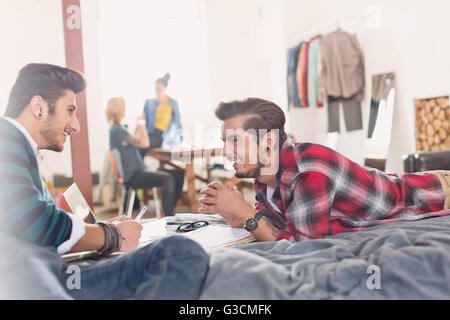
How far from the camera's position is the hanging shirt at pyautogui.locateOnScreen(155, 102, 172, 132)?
373 centimetres

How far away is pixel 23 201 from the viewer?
0.84 meters

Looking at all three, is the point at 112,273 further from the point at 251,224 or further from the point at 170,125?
the point at 170,125

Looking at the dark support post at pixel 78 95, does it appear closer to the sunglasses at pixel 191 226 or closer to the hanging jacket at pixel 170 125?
the sunglasses at pixel 191 226

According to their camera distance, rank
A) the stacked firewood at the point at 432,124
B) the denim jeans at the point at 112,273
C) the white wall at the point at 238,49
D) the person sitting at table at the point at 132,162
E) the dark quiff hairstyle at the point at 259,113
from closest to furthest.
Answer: the denim jeans at the point at 112,273
the dark quiff hairstyle at the point at 259,113
the stacked firewood at the point at 432,124
the person sitting at table at the point at 132,162
the white wall at the point at 238,49

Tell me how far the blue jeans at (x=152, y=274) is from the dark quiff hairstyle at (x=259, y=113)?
0.54 meters

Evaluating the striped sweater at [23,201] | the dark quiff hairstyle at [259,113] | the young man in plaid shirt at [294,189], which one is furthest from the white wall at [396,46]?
the striped sweater at [23,201]

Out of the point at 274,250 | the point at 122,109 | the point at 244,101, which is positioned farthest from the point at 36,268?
the point at 122,109

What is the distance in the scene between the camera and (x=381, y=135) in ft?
11.1

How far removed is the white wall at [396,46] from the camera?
119 inches

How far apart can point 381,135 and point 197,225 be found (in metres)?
2.50

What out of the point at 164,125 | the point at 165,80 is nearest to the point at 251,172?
the point at 165,80

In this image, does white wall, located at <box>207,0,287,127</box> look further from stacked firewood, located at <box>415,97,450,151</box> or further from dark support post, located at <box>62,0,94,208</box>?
dark support post, located at <box>62,0,94,208</box>

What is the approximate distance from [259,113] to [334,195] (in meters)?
0.35
